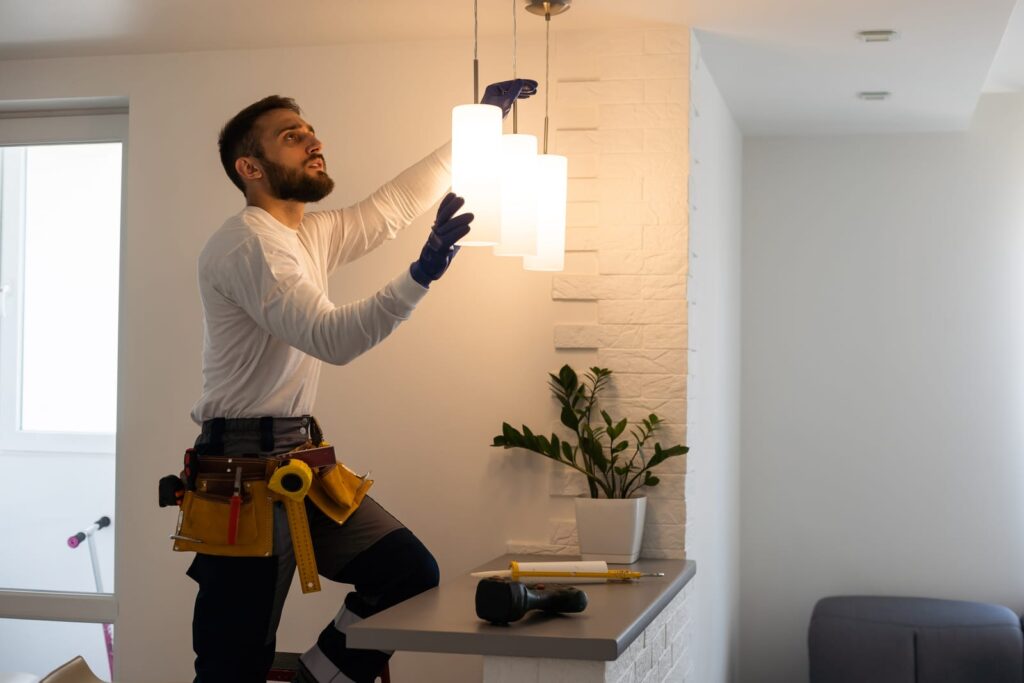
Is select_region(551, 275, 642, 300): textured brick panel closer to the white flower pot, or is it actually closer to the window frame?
the white flower pot

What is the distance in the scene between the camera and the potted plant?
Answer: 311cm

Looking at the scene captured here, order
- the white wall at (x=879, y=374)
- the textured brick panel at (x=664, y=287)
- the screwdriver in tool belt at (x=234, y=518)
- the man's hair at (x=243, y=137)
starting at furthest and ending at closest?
the white wall at (x=879, y=374) → the textured brick panel at (x=664, y=287) → the man's hair at (x=243, y=137) → the screwdriver in tool belt at (x=234, y=518)

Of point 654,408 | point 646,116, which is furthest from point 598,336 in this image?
point 646,116

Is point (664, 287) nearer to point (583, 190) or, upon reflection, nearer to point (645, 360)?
point (645, 360)

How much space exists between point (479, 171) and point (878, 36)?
4.73 feet

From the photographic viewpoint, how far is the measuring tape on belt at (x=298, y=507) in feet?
8.15

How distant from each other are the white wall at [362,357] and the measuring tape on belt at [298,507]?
3.06 feet

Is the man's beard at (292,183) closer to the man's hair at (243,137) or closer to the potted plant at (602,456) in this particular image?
the man's hair at (243,137)

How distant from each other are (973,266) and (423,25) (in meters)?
2.50

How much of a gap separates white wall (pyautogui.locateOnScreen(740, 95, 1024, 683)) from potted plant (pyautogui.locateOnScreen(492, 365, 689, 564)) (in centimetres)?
166

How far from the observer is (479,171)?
264cm

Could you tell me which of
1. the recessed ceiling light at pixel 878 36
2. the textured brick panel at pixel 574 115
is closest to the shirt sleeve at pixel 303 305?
the textured brick panel at pixel 574 115

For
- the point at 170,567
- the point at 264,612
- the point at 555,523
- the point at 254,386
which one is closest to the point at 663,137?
the point at 555,523

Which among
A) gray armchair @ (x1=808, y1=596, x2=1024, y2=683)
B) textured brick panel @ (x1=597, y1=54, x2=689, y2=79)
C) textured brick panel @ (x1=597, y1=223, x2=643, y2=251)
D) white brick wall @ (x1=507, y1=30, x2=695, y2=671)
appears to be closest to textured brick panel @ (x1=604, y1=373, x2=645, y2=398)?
white brick wall @ (x1=507, y1=30, x2=695, y2=671)
